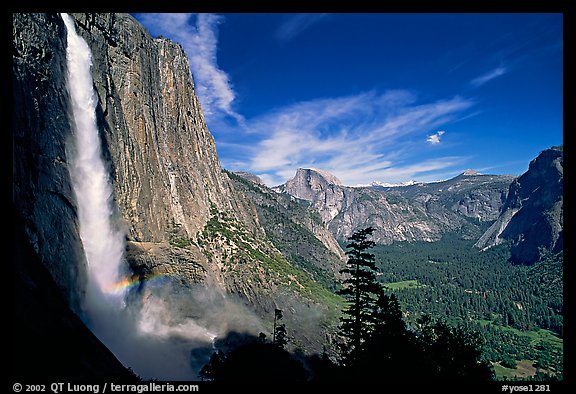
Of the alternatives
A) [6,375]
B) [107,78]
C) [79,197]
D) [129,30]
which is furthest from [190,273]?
[6,375]

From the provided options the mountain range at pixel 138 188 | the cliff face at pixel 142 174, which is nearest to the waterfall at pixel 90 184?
the mountain range at pixel 138 188

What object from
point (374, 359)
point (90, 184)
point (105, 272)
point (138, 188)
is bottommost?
point (374, 359)

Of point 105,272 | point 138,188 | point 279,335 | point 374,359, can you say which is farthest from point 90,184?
point 374,359

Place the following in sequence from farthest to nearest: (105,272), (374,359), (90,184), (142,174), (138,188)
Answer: (142,174), (138,188), (105,272), (90,184), (374,359)

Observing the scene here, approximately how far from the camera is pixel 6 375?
15.6 ft

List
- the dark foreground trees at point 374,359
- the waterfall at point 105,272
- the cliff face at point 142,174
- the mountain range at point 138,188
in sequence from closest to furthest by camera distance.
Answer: the dark foreground trees at point 374,359 < the mountain range at point 138,188 < the cliff face at point 142,174 < the waterfall at point 105,272

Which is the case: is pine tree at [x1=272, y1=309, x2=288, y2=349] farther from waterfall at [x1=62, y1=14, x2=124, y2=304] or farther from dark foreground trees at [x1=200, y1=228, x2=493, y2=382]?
waterfall at [x1=62, y1=14, x2=124, y2=304]

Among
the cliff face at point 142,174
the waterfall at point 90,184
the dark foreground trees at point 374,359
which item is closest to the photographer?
the dark foreground trees at point 374,359

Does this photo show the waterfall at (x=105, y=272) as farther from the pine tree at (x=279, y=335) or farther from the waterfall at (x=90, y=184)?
the pine tree at (x=279, y=335)

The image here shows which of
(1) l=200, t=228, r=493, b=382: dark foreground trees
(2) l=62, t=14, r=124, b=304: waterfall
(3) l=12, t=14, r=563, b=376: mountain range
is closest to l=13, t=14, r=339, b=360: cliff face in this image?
(3) l=12, t=14, r=563, b=376: mountain range

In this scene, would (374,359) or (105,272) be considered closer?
(374,359)

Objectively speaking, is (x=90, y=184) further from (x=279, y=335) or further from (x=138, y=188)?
(x=279, y=335)
